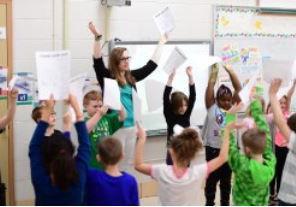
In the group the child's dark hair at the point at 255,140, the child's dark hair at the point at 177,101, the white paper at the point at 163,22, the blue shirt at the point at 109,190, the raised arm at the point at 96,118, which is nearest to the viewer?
the blue shirt at the point at 109,190

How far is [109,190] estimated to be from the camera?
2.30 m

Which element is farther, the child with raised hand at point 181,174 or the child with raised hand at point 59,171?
the child with raised hand at point 181,174

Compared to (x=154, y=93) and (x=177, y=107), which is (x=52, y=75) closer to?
(x=177, y=107)

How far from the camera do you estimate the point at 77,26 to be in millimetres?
4168

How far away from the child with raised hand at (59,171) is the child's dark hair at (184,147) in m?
0.46

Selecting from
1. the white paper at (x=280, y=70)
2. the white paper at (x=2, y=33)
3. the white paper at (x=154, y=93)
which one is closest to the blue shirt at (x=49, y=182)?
the white paper at (x=280, y=70)

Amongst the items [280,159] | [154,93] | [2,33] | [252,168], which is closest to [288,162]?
[252,168]

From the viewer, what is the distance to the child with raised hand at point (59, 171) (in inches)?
85.5

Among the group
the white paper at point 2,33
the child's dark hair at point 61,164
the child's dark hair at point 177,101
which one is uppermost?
the white paper at point 2,33

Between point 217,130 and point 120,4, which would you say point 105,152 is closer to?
point 217,130

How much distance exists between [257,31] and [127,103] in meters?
2.36

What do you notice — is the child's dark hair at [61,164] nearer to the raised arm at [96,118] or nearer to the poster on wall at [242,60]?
the raised arm at [96,118]

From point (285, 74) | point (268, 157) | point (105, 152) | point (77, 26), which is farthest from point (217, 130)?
point (105, 152)

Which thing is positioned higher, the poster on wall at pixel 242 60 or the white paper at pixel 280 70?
the poster on wall at pixel 242 60
